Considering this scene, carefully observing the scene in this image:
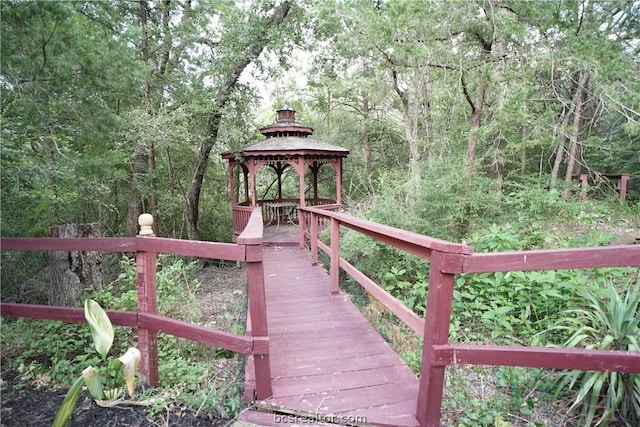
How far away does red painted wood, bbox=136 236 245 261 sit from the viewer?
2093mm

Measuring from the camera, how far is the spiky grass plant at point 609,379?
2156 mm

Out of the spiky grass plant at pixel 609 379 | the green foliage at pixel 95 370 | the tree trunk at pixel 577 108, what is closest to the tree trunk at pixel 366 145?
the tree trunk at pixel 577 108

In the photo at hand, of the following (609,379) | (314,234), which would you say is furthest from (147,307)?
(314,234)

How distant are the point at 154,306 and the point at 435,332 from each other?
190 centimetres

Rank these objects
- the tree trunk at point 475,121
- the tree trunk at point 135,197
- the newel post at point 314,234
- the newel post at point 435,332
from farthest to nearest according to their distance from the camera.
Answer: the tree trunk at point 135,197, the tree trunk at point 475,121, the newel post at point 314,234, the newel post at point 435,332

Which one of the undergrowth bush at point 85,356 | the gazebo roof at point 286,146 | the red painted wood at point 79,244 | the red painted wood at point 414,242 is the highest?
the gazebo roof at point 286,146

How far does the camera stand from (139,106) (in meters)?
7.78

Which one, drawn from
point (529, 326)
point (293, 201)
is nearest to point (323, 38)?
point (293, 201)

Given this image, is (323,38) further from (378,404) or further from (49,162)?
(378,404)

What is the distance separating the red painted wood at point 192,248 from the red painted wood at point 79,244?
122 mm

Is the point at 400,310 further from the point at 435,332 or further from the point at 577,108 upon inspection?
the point at 577,108

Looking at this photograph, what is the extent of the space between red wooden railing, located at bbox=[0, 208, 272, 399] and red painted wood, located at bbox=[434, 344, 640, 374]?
1043 mm

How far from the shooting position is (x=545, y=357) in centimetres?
169

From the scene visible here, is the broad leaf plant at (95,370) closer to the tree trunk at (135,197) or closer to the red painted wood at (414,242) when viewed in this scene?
the red painted wood at (414,242)
